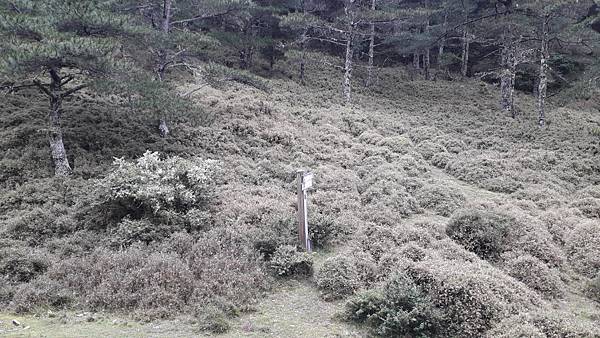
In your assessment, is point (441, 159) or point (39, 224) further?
point (441, 159)

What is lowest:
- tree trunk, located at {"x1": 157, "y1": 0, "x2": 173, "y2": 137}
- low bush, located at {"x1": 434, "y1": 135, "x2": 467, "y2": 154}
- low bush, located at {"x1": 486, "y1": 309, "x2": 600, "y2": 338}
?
low bush, located at {"x1": 434, "y1": 135, "x2": 467, "y2": 154}

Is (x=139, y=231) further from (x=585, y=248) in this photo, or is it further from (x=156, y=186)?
(x=585, y=248)

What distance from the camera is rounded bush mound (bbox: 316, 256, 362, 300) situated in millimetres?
7645

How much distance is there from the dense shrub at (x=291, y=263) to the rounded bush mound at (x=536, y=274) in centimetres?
387

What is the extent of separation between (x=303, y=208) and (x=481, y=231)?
3945 millimetres

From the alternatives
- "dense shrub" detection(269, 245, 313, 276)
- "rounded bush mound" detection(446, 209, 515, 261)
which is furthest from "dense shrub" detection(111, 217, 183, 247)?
"rounded bush mound" detection(446, 209, 515, 261)

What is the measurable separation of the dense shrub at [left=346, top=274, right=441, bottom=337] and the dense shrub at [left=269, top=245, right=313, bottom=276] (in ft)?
4.93

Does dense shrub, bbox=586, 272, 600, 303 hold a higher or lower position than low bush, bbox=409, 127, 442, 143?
lower

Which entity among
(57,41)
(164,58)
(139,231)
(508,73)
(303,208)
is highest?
(57,41)

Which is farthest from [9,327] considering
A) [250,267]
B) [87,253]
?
[250,267]

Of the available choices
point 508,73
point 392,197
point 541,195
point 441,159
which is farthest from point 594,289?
point 508,73

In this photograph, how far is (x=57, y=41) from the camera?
→ 9.98 metres

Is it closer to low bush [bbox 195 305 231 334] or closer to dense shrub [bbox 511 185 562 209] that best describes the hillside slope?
dense shrub [bbox 511 185 562 209]

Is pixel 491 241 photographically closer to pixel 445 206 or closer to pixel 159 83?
pixel 445 206
